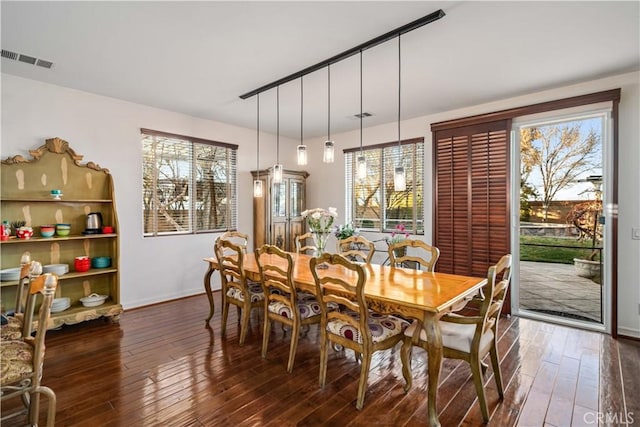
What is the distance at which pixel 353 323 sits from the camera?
7.36ft

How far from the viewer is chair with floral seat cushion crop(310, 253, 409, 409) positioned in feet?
7.03

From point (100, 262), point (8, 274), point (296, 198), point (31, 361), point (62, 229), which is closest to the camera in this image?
point (31, 361)

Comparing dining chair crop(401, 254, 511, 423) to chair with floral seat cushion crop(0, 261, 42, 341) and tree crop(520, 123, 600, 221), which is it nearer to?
chair with floral seat cushion crop(0, 261, 42, 341)

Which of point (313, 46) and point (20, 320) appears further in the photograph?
point (313, 46)

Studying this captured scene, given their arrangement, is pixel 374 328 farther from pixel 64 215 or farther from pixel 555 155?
pixel 555 155

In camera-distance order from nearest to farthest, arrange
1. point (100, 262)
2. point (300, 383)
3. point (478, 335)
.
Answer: point (478, 335) → point (300, 383) → point (100, 262)

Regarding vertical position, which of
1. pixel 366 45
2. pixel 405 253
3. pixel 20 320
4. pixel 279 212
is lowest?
pixel 20 320

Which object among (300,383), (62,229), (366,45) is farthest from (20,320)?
(366,45)

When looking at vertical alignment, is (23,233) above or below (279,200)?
below

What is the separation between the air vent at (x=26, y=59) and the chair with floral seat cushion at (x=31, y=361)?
2.34 meters

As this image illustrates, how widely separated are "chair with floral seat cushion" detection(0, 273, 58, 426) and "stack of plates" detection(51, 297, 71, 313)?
1735 millimetres

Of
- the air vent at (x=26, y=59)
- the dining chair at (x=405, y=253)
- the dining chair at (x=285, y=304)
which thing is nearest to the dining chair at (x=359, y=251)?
the dining chair at (x=405, y=253)

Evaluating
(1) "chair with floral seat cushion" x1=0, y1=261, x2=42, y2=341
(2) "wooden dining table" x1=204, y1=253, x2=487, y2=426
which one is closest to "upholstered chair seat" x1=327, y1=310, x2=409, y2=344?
(2) "wooden dining table" x1=204, y1=253, x2=487, y2=426

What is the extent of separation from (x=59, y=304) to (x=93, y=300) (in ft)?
1.01
